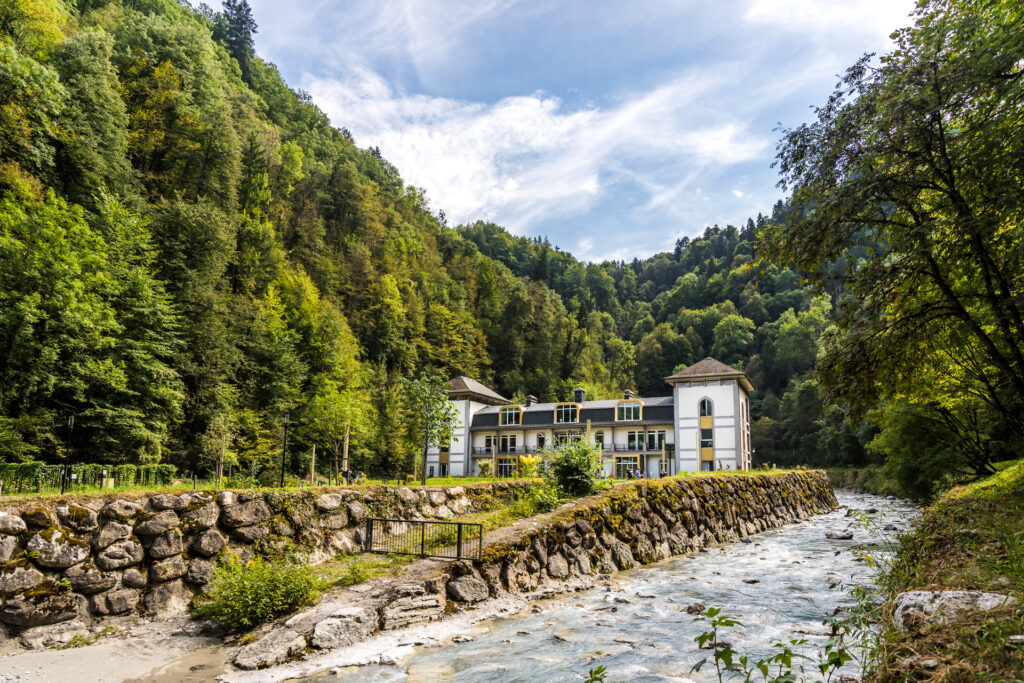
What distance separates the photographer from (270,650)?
7.62 meters

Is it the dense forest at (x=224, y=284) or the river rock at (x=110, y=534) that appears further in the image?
the dense forest at (x=224, y=284)

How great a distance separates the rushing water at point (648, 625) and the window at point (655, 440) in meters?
27.8

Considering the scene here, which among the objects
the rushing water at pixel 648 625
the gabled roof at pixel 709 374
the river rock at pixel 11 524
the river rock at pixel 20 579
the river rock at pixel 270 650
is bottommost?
the rushing water at pixel 648 625

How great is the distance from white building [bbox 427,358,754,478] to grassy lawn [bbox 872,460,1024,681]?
32473 mm

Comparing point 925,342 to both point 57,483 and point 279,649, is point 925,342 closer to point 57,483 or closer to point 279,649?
point 279,649

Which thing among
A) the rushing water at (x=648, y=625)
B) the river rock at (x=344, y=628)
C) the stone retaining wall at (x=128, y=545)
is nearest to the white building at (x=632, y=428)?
the rushing water at (x=648, y=625)

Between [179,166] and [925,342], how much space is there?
3727cm

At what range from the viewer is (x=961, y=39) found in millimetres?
7105

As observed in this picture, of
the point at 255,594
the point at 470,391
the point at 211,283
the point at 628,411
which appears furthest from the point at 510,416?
the point at 255,594

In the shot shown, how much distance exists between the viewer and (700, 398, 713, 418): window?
42.2m

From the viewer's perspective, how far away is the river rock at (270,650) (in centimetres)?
739

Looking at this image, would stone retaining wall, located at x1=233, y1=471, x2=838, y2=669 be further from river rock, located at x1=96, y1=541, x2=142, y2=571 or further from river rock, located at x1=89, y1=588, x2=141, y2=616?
river rock, located at x1=96, y1=541, x2=142, y2=571

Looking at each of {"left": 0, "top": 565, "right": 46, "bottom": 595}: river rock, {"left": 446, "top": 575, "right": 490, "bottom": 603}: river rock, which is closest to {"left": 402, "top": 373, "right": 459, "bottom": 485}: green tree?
{"left": 446, "top": 575, "right": 490, "bottom": 603}: river rock

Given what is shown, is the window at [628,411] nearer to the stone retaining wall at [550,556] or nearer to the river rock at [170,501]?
the stone retaining wall at [550,556]
